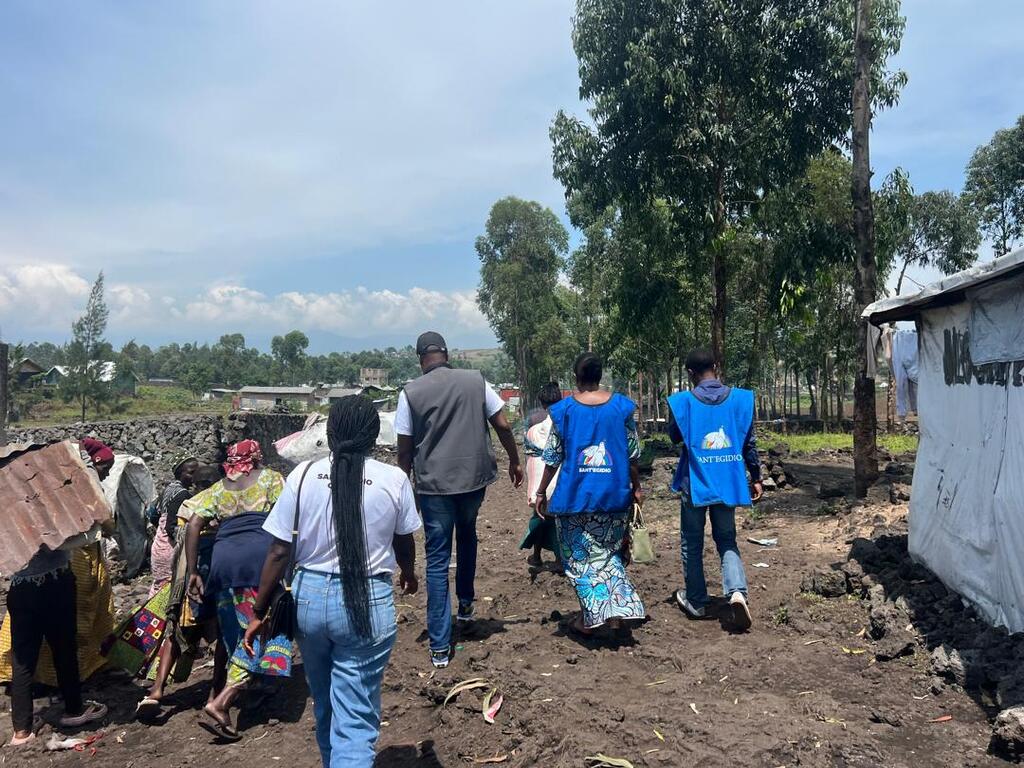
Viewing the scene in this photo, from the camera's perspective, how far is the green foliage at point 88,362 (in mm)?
30844

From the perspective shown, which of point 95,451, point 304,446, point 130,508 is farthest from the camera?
point 304,446

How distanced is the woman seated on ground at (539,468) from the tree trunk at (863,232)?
4.99m

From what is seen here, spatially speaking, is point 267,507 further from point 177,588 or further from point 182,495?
point 182,495

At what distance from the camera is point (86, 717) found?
4043 millimetres

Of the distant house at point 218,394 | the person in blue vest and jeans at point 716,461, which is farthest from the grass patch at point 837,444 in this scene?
the distant house at point 218,394

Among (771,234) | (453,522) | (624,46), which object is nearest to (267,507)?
(453,522)

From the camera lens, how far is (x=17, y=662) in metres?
3.85

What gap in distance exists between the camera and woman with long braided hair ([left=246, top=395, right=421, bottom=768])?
266cm

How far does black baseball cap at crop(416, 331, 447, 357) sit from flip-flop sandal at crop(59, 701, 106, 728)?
108 inches

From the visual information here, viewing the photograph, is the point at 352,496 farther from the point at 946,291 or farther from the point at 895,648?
the point at 946,291

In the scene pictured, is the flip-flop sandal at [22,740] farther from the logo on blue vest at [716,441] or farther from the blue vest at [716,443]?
the logo on blue vest at [716,441]

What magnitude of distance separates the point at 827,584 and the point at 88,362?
1341 inches

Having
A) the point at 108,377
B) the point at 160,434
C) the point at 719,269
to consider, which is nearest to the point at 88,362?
the point at 108,377

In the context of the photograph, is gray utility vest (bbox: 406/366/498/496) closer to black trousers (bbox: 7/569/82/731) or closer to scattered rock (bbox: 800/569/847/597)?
black trousers (bbox: 7/569/82/731)
